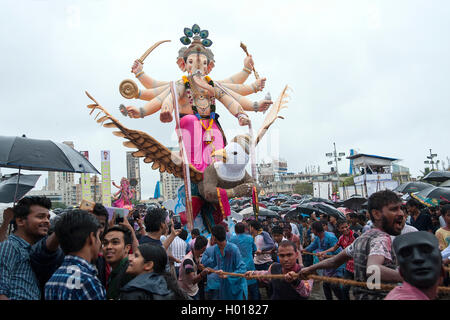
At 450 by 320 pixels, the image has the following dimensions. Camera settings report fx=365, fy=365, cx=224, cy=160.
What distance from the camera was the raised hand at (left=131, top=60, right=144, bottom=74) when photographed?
356 inches

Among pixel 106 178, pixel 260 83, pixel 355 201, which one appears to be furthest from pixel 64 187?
pixel 260 83

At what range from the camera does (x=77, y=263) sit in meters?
2.11

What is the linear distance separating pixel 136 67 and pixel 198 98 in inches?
67.4

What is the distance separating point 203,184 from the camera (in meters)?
8.63

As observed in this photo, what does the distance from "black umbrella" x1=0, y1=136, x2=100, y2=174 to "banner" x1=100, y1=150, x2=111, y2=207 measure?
1732 cm

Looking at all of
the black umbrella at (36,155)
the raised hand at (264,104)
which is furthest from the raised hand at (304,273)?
the raised hand at (264,104)

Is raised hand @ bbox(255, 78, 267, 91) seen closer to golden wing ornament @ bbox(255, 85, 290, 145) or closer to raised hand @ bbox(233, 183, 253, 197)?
golden wing ornament @ bbox(255, 85, 290, 145)

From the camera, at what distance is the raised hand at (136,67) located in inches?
356

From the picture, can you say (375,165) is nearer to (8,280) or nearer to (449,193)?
(449,193)

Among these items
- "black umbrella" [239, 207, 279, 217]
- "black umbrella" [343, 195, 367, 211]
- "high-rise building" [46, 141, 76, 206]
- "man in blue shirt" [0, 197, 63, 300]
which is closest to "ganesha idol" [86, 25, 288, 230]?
"black umbrella" [239, 207, 279, 217]

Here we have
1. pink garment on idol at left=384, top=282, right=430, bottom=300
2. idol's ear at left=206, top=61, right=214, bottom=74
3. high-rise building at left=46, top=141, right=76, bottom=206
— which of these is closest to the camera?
pink garment on idol at left=384, top=282, right=430, bottom=300

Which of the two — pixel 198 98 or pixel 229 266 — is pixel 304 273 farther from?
pixel 198 98
